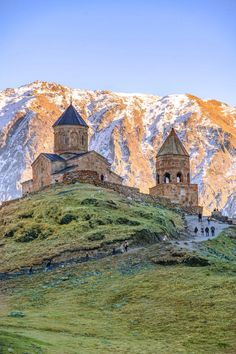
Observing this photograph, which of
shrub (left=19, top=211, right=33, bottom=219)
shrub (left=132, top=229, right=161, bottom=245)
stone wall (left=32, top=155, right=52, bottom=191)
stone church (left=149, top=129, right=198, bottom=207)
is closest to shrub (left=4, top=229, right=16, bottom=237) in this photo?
shrub (left=19, top=211, right=33, bottom=219)

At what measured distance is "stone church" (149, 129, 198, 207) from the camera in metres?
71.3

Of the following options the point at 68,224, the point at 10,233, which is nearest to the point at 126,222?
the point at 68,224

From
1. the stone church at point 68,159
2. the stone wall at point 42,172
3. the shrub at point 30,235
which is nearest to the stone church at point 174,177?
the stone church at point 68,159

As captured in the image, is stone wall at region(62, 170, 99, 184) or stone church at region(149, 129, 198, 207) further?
stone church at region(149, 129, 198, 207)

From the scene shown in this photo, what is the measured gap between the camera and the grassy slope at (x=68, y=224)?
4141 cm

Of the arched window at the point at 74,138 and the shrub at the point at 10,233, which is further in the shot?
the arched window at the point at 74,138

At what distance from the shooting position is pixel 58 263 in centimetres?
3888

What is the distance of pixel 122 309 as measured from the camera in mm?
28672

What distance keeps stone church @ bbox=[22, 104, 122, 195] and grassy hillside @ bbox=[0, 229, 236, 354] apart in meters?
31.6

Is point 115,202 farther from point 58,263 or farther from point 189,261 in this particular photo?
point 189,261

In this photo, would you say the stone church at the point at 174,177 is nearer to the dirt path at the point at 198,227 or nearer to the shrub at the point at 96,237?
the dirt path at the point at 198,227

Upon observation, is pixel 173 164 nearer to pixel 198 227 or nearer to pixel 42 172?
pixel 42 172

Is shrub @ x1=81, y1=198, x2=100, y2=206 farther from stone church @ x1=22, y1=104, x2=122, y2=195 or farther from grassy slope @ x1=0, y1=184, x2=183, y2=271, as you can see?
stone church @ x1=22, y1=104, x2=122, y2=195

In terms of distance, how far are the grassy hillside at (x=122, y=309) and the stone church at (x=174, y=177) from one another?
34.3 meters
